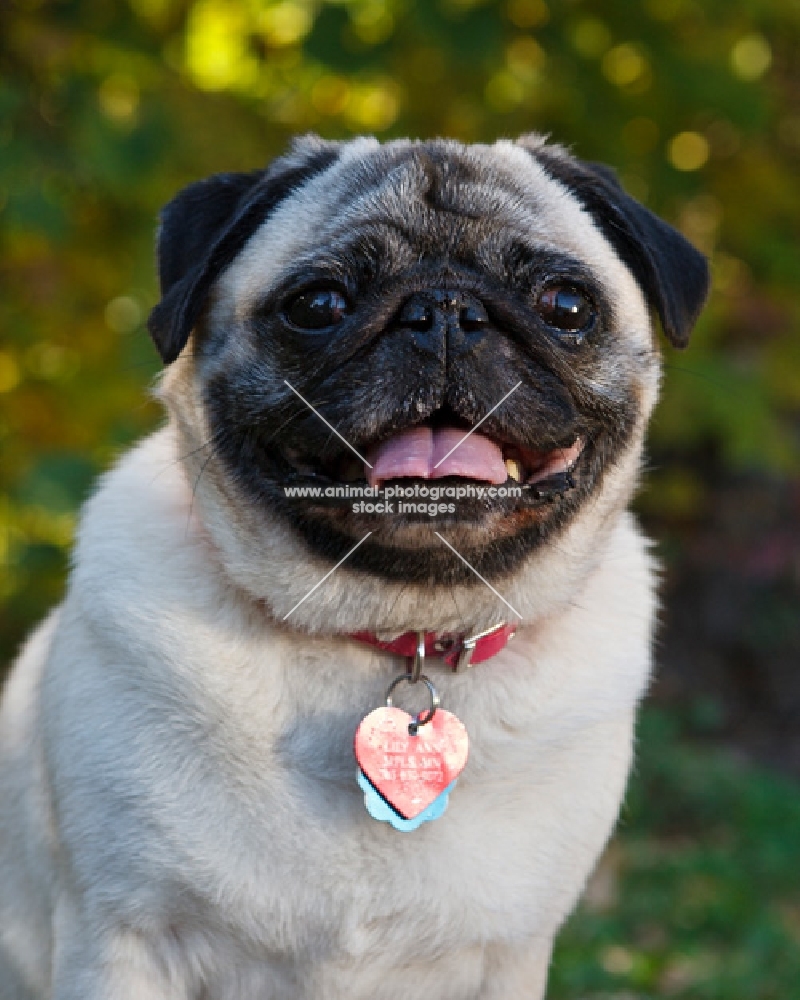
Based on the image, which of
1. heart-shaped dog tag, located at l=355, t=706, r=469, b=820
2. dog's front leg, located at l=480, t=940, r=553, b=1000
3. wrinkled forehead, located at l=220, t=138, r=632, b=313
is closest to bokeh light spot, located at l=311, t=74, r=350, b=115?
wrinkled forehead, located at l=220, t=138, r=632, b=313

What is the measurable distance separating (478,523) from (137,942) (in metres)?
1.03

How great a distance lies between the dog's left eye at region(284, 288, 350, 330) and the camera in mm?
2525

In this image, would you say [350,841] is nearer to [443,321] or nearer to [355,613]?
[355,613]

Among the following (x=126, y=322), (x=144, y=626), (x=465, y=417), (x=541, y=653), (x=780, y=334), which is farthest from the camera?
(x=780, y=334)

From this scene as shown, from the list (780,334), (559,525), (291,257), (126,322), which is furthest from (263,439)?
(780,334)

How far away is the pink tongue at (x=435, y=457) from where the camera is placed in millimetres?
2332

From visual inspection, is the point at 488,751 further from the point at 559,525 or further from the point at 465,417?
the point at 465,417

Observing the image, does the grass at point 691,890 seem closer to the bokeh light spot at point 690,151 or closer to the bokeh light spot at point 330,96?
the bokeh light spot at point 690,151

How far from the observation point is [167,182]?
4941 millimetres

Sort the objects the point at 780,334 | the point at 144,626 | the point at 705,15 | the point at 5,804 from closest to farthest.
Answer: the point at 144,626, the point at 5,804, the point at 705,15, the point at 780,334

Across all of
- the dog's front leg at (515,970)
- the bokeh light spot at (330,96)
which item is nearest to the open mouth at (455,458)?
the dog's front leg at (515,970)

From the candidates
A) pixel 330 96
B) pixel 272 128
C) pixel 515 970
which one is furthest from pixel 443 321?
pixel 330 96

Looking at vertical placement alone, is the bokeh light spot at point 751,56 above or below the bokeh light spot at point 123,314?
above

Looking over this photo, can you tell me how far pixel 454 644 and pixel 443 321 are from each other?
691mm
